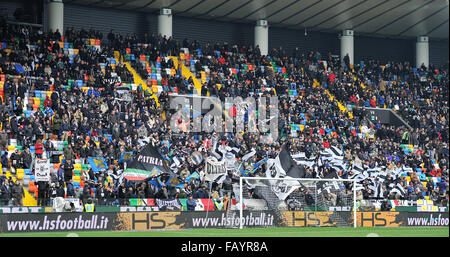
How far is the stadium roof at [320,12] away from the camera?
4681 cm

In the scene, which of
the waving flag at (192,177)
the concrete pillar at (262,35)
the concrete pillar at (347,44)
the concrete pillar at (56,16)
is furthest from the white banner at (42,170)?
the concrete pillar at (347,44)

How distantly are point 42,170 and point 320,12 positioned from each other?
84.8 ft

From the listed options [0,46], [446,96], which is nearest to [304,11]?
[446,96]

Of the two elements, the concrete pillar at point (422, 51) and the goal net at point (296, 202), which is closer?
the goal net at point (296, 202)

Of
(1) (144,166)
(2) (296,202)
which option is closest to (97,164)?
(1) (144,166)

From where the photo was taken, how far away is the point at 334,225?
29.8 meters

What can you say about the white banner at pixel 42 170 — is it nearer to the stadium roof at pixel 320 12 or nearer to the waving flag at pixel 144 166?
the waving flag at pixel 144 166

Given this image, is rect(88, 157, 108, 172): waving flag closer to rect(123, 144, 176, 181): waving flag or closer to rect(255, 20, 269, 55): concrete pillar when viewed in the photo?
rect(123, 144, 176, 181): waving flag

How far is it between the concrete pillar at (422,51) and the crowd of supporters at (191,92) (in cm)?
159

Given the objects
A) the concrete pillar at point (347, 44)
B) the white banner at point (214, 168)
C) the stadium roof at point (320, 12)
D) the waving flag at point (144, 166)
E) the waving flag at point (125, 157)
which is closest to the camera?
the waving flag at point (144, 166)

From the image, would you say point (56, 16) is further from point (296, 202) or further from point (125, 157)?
point (296, 202)

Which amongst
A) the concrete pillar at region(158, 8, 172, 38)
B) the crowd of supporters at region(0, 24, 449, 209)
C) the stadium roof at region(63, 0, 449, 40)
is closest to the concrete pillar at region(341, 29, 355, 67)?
the stadium roof at region(63, 0, 449, 40)

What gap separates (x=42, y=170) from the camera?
2941 cm

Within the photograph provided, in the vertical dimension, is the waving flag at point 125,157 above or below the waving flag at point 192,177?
above
